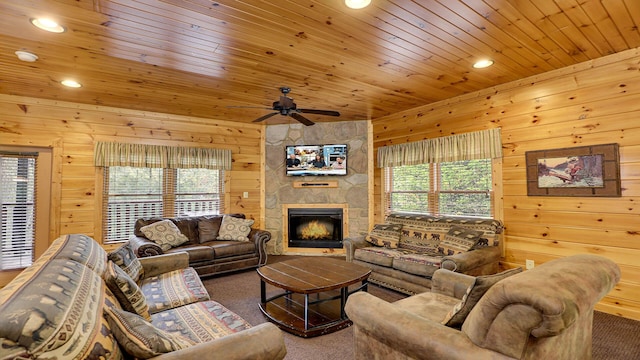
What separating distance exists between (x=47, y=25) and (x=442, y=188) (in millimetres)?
4814

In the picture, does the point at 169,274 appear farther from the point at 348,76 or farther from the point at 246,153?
the point at 246,153

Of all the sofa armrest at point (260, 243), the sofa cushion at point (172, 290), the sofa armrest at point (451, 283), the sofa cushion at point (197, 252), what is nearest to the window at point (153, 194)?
the sofa cushion at point (197, 252)

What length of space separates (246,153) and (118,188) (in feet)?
7.24

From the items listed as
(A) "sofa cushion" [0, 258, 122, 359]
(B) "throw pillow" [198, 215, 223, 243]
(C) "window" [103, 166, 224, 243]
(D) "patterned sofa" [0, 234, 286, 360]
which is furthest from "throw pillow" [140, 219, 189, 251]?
(A) "sofa cushion" [0, 258, 122, 359]

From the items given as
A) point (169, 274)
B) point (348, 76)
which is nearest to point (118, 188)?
point (169, 274)

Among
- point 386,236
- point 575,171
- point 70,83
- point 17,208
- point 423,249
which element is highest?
point 70,83

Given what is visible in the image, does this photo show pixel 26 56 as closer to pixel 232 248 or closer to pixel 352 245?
pixel 232 248

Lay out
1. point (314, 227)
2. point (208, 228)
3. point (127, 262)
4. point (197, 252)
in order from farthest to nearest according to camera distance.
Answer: point (314, 227) → point (208, 228) → point (197, 252) → point (127, 262)

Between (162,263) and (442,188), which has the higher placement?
(442,188)

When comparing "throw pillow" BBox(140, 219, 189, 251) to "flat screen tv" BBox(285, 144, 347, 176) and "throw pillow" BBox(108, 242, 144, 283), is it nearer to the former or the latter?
"throw pillow" BBox(108, 242, 144, 283)

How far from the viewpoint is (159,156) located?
5184 millimetres

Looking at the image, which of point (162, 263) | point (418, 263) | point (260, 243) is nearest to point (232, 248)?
point (260, 243)

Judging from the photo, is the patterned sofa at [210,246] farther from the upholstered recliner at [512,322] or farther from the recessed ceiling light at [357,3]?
the recessed ceiling light at [357,3]

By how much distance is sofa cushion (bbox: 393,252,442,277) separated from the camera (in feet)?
11.3
